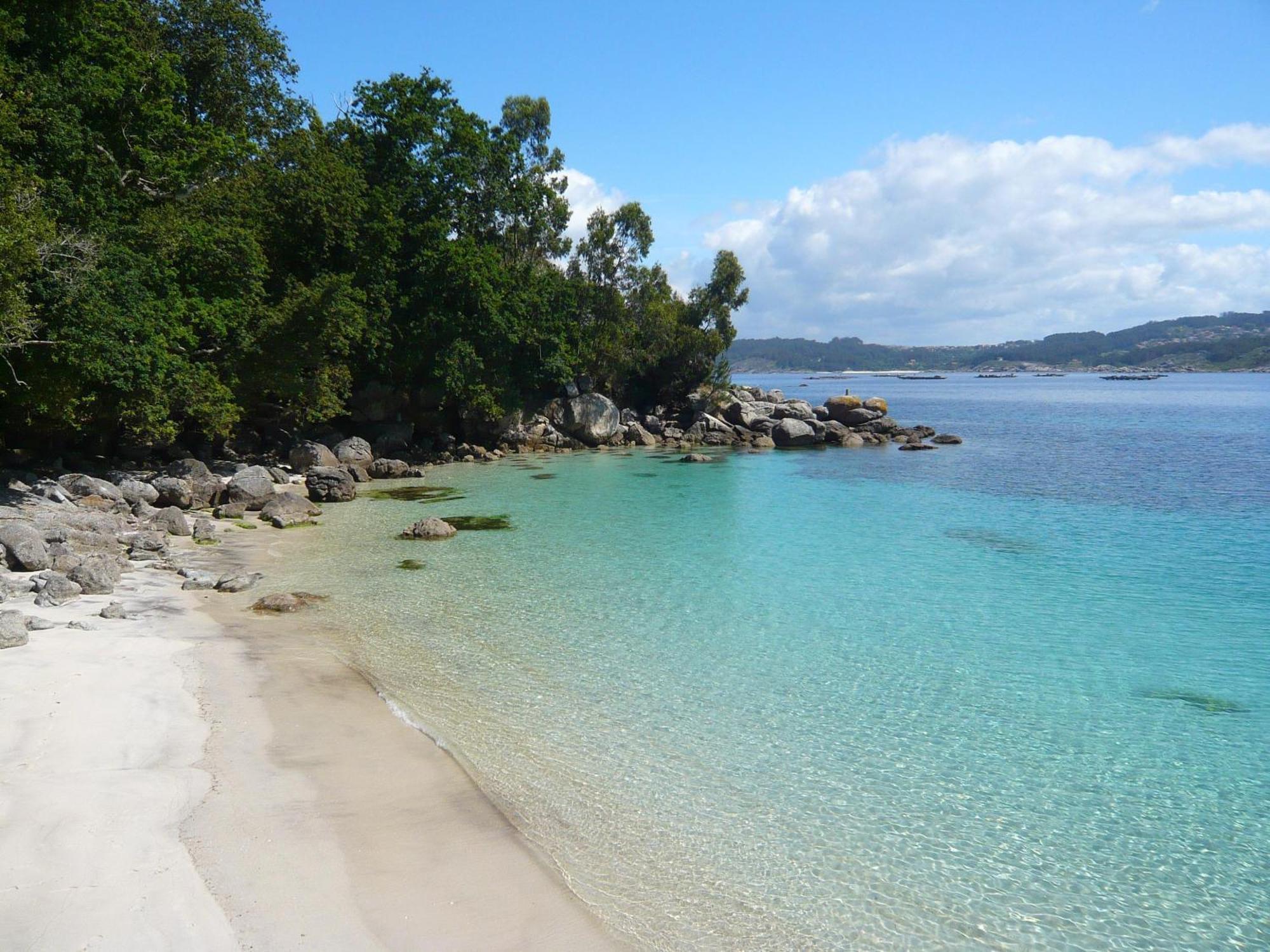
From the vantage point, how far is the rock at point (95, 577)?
41.8ft

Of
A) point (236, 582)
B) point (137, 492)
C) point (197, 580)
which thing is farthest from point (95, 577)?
point (137, 492)

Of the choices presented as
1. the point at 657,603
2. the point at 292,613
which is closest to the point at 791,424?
the point at 657,603

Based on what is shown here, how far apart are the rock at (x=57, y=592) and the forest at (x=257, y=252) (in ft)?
20.4

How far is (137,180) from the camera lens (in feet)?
74.7

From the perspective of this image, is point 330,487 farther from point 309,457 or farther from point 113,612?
point 113,612

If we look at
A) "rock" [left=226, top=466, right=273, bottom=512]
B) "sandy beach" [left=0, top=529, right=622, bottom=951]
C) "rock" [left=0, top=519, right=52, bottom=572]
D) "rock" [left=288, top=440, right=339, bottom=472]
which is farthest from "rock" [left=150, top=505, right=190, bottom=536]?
"rock" [left=288, top=440, right=339, bottom=472]

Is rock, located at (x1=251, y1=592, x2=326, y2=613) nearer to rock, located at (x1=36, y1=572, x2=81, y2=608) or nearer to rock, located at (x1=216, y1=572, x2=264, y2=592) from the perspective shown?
rock, located at (x1=216, y1=572, x2=264, y2=592)

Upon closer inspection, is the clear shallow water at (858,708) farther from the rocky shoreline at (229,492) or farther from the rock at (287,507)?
the rocky shoreline at (229,492)

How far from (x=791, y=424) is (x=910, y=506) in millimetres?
21290

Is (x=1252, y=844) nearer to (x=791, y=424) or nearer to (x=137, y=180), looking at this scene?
(x=137, y=180)

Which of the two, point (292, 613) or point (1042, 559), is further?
point (1042, 559)

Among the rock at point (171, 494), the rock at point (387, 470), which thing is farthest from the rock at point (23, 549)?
the rock at point (387, 470)

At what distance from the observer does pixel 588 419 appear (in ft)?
145

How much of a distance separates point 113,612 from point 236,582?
2.97 meters
